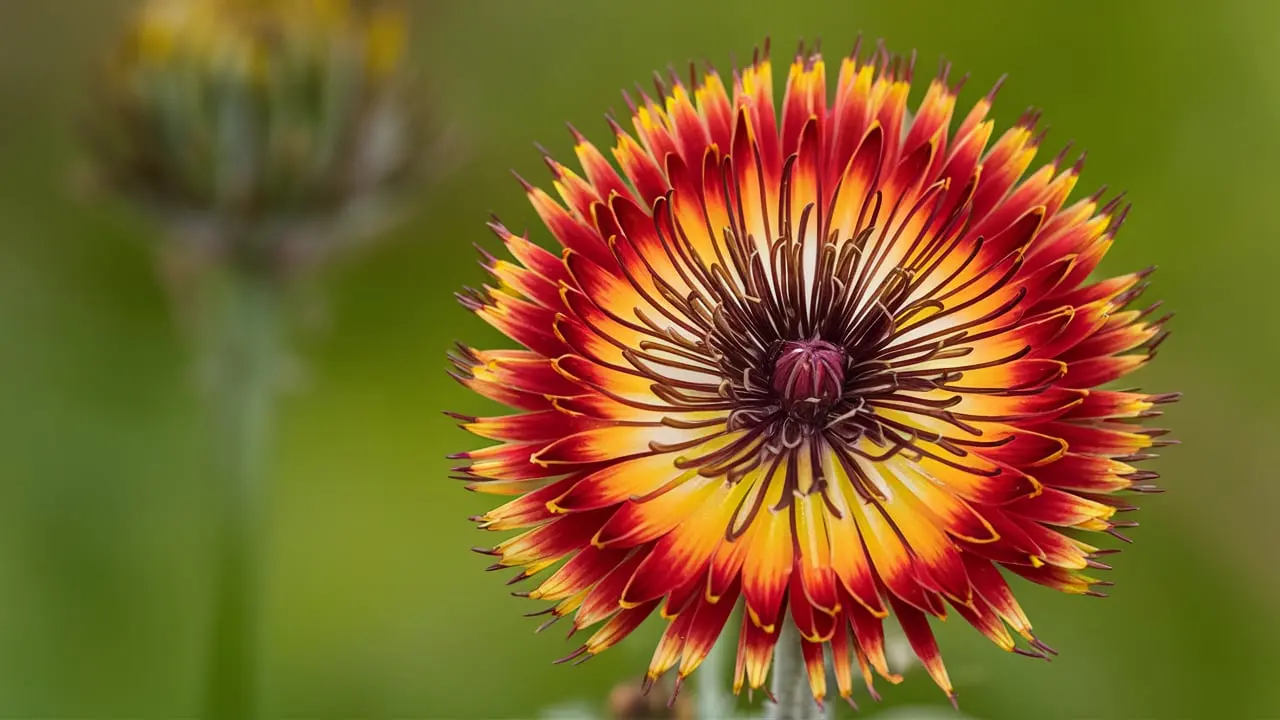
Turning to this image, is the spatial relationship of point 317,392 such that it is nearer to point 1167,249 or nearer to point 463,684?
point 463,684

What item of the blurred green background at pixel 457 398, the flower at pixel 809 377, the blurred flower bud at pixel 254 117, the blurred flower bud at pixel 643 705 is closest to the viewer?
the flower at pixel 809 377

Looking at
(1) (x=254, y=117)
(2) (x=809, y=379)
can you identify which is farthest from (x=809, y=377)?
(1) (x=254, y=117)

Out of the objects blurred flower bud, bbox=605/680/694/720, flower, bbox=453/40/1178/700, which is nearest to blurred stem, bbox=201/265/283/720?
blurred flower bud, bbox=605/680/694/720

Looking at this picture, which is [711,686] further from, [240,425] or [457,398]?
[457,398]

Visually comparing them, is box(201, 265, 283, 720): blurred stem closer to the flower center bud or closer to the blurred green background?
the blurred green background

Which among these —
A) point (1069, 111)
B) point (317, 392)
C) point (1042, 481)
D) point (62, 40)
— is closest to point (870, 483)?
point (1042, 481)

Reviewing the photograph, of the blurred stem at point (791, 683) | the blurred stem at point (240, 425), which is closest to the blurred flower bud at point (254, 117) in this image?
the blurred stem at point (240, 425)

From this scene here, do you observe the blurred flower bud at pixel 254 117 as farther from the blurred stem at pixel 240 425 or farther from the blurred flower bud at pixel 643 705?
the blurred flower bud at pixel 643 705
